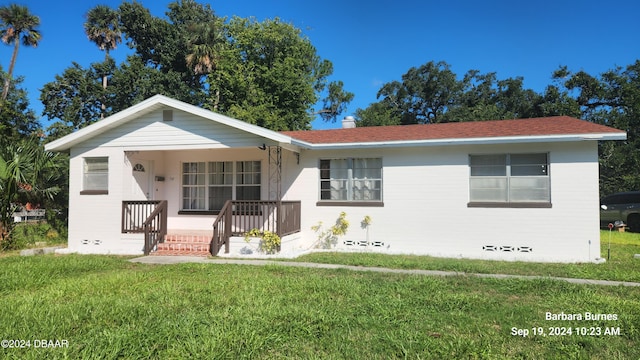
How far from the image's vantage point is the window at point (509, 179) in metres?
9.81

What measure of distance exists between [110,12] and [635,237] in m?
35.3

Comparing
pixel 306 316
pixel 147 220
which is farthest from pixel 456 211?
pixel 147 220

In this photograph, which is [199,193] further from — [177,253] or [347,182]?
[347,182]

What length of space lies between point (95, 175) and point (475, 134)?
10693 millimetres

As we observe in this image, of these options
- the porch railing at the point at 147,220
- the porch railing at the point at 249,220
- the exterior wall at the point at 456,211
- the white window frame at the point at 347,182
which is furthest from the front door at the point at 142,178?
the white window frame at the point at 347,182

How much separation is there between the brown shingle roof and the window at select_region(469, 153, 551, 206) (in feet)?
2.06

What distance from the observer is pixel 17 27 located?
27.2m

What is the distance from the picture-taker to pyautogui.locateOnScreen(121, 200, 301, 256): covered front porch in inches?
404

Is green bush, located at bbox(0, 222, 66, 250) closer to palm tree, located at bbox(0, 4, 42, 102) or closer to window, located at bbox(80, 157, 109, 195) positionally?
window, located at bbox(80, 157, 109, 195)

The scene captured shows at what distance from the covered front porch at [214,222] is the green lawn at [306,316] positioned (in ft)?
9.69

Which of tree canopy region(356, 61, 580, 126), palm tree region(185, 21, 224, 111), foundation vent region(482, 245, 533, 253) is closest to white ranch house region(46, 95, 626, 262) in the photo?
foundation vent region(482, 245, 533, 253)

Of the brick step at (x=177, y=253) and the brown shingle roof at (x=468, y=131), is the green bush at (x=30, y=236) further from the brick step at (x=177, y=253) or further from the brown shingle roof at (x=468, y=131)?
the brown shingle roof at (x=468, y=131)

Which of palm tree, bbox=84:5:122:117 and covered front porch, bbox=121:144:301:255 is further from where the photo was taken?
palm tree, bbox=84:5:122:117

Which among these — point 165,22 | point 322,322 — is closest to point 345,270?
point 322,322
